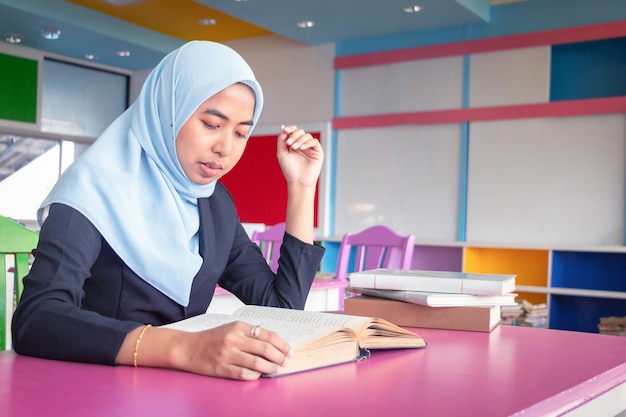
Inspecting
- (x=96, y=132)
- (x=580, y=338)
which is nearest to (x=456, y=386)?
(x=580, y=338)

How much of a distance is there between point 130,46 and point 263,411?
5.98 m

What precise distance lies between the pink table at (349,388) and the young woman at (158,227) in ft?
0.24

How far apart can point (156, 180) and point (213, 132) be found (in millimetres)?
137

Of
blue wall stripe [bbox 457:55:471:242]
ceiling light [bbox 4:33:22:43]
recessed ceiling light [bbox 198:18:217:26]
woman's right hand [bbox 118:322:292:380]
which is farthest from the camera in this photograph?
recessed ceiling light [bbox 198:18:217:26]

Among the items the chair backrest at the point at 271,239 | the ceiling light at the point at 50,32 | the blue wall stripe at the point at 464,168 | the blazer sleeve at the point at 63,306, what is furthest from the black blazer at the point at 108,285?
the ceiling light at the point at 50,32

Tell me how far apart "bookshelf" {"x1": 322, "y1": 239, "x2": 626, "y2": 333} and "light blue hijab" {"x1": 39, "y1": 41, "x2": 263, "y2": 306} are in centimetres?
384

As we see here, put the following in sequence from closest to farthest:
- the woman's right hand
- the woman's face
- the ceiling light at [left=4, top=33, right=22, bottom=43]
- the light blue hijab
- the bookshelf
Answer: the woman's right hand < the light blue hijab < the woman's face < the bookshelf < the ceiling light at [left=4, top=33, right=22, bottom=43]

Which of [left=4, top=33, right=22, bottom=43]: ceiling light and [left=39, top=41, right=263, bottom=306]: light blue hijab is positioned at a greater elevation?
[left=4, top=33, right=22, bottom=43]: ceiling light

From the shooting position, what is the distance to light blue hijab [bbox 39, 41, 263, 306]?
47.7 inches

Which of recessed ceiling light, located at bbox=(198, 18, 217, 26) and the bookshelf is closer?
the bookshelf

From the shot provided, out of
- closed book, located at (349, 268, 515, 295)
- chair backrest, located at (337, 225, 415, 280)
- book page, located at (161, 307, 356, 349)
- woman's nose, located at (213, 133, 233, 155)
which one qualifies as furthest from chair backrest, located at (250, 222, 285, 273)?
book page, located at (161, 307, 356, 349)

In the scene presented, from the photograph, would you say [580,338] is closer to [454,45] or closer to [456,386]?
[456,386]

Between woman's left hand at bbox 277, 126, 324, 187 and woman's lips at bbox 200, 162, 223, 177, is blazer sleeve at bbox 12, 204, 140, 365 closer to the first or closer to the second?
woman's lips at bbox 200, 162, 223, 177

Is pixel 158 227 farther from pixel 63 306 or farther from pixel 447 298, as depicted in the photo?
pixel 447 298
